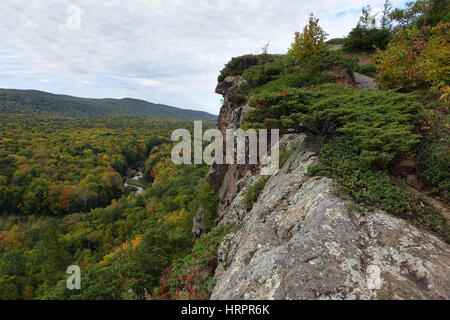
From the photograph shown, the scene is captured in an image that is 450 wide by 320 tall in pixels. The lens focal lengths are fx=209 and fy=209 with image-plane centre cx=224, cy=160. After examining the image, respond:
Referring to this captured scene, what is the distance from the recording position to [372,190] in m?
4.15

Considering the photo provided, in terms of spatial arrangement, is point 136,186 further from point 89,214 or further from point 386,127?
point 386,127

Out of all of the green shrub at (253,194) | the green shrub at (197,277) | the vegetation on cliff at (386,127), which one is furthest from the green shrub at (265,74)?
the green shrub at (197,277)


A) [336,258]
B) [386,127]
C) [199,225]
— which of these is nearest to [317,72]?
[386,127]

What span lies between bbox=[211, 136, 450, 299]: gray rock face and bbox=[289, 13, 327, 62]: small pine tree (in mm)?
11515

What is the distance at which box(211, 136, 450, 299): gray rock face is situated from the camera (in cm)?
273

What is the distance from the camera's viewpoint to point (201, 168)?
219 feet

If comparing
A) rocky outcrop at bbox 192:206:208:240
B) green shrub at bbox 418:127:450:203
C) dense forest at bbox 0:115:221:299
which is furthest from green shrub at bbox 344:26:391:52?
rocky outcrop at bbox 192:206:208:240

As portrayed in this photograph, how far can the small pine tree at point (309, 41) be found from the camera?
1279 cm

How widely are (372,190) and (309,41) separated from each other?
12.0m

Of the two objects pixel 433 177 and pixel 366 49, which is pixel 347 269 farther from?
pixel 366 49

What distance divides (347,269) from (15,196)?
7395 cm

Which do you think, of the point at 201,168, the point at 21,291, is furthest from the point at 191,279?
the point at 201,168

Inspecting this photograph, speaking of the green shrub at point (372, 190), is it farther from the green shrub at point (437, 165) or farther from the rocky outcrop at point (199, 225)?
the rocky outcrop at point (199, 225)

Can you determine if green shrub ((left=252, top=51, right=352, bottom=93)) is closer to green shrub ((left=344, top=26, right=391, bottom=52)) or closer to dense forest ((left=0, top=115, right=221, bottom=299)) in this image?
green shrub ((left=344, top=26, right=391, bottom=52))
